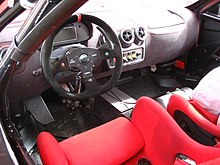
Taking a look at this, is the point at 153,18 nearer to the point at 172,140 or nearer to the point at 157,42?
the point at 157,42

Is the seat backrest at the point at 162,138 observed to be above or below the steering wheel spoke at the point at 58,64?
below

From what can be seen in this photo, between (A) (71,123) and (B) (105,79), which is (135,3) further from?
(A) (71,123)

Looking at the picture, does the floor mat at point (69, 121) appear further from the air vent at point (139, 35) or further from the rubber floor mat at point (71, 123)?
the air vent at point (139, 35)

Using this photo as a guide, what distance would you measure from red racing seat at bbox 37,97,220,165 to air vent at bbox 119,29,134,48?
623 millimetres

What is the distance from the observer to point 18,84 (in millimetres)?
1645

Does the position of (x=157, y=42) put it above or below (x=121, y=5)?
below

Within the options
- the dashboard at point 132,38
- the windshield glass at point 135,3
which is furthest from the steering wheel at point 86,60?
the windshield glass at point 135,3

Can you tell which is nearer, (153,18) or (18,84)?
(18,84)

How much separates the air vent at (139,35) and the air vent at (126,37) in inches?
2.0

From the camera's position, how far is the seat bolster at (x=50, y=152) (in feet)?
3.70

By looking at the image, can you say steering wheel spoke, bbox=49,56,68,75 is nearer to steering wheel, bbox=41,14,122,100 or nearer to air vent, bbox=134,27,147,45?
steering wheel, bbox=41,14,122,100

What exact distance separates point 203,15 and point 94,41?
98 cm

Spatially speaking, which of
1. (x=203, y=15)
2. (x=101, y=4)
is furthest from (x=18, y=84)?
(x=203, y=15)

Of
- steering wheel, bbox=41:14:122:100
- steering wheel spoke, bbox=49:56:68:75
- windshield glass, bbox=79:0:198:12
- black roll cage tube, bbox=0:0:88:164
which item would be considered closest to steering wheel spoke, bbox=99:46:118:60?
steering wheel, bbox=41:14:122:100
